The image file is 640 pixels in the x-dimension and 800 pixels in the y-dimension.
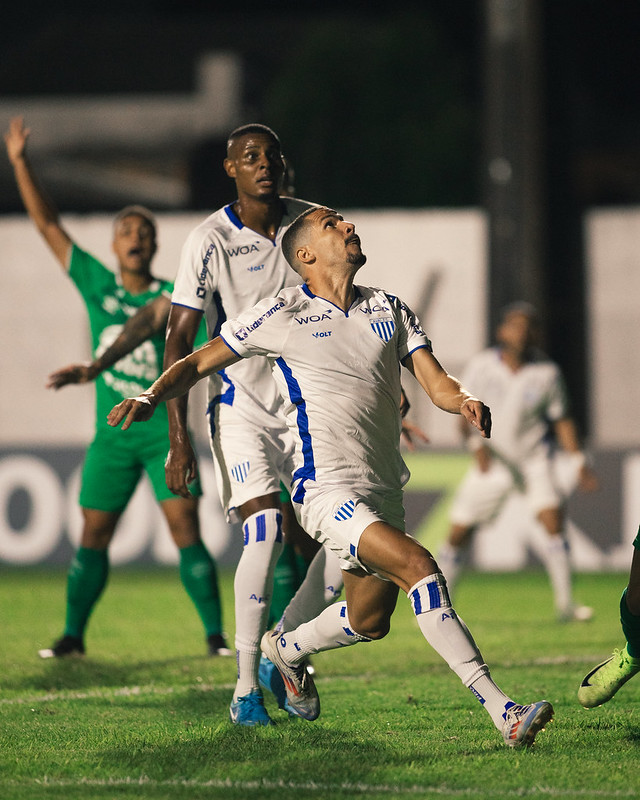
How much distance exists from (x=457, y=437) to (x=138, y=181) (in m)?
15.5

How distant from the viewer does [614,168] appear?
3359 centimetres

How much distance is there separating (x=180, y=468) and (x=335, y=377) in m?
0.86

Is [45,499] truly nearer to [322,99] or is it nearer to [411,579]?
[411,579]

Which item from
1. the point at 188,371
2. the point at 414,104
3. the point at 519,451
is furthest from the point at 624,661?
the point at 414,104

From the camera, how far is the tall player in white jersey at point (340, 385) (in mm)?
5199

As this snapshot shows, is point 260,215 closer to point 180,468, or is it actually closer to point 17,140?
point 180,468

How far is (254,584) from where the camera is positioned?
5742 mm

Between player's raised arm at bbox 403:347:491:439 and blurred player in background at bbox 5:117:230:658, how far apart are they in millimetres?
2511

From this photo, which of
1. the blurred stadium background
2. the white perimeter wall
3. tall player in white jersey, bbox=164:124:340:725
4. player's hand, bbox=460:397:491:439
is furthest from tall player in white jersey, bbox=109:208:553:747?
the white perimeter wall

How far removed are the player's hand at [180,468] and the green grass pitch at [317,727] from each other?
0.96 m

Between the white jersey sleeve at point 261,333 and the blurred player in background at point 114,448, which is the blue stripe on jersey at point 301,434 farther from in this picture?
the blurred player in background at point 114,448

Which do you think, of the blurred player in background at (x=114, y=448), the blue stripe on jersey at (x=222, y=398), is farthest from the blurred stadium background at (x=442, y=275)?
the blue stripe on jersey at (x=222, y=398)

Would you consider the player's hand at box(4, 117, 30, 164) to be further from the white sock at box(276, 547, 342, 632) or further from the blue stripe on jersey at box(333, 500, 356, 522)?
the blue stripe on jersey at box(333, 500, 356, 522)

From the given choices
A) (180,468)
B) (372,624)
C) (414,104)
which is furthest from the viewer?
(414,104)
